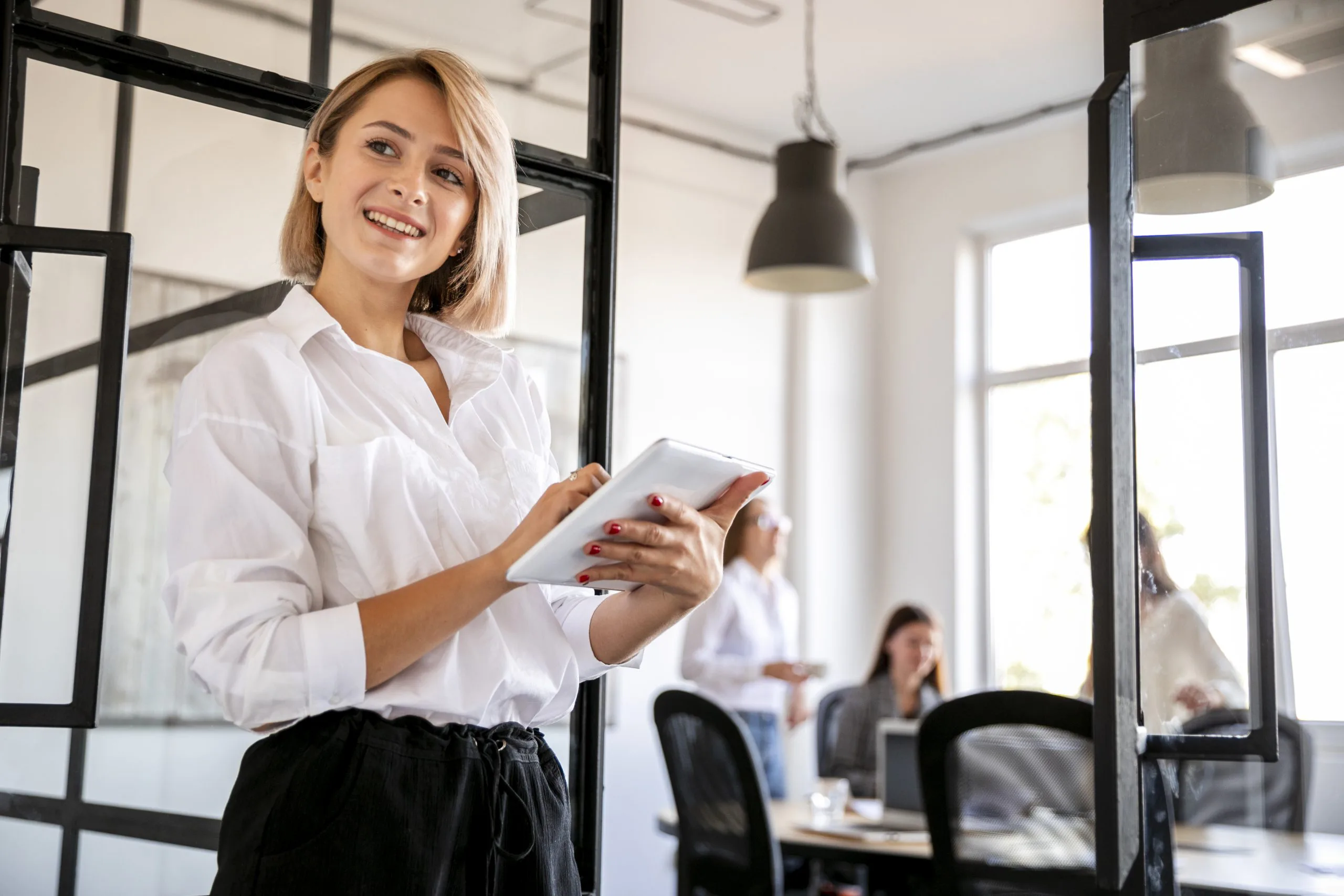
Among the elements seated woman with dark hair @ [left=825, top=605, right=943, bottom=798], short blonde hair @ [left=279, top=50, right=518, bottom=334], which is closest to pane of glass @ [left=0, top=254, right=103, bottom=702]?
short blonde hair @ [left=279, top=50, right=518, bottom=334]

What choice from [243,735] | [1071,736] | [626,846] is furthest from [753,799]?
[626,846]

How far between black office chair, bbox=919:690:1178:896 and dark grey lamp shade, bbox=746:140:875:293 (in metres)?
2.40

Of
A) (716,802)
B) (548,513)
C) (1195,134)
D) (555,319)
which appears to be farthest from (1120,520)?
(716,802)

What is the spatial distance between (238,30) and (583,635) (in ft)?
2.79

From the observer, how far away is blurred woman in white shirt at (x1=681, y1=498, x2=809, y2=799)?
16.6ft

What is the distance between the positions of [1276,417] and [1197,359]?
116mm

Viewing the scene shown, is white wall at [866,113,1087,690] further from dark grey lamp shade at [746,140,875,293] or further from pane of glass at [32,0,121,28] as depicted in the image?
pane of glass at [32,0,121,28]

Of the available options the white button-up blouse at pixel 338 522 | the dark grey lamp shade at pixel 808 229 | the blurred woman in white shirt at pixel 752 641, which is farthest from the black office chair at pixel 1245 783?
the blurred woman in white shirt at pixel 752 641

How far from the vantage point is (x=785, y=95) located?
6.02 meters

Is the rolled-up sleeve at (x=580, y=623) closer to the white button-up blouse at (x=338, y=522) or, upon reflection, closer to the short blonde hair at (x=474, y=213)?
the white button-up blouse at (x=338, y=522)

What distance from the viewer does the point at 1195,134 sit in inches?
60.6

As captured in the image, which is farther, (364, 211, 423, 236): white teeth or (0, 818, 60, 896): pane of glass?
(0, 818, 60, 896): pane of glass

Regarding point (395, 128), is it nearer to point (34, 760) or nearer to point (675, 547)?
point (675, 547)

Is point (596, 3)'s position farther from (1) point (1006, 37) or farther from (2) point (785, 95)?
(2) point (785, 95)
